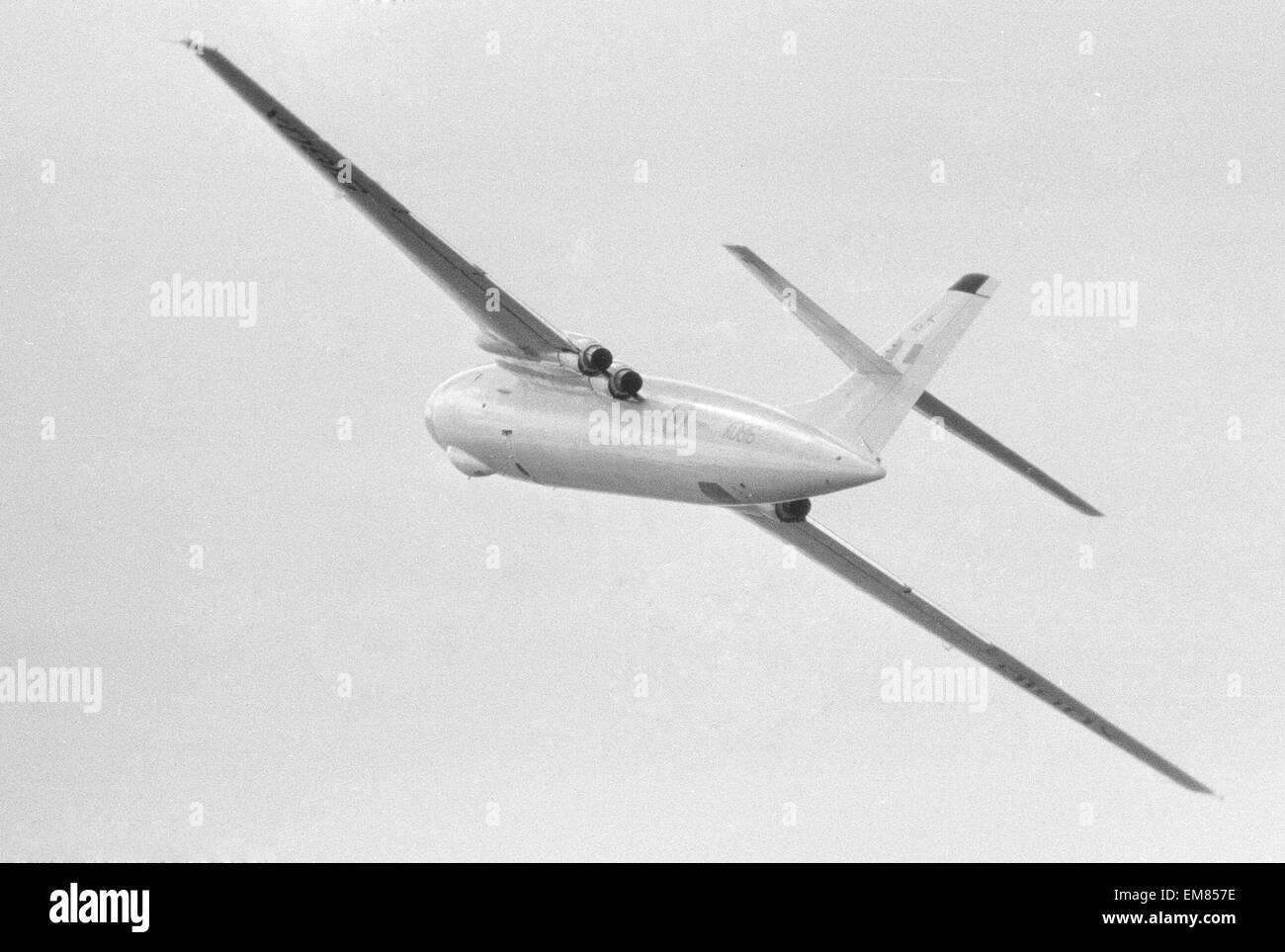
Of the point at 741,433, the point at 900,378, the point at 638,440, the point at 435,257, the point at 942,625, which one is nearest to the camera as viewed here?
the point at 741,433

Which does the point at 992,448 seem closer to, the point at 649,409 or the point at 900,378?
the point at 900,378

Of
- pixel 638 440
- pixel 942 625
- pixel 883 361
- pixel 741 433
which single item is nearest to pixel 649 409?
pixel 638 440

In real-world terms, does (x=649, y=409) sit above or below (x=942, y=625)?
above

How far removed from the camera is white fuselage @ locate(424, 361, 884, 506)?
57.7 meters

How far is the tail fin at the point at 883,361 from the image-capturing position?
6194 cm

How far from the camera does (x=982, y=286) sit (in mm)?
64062

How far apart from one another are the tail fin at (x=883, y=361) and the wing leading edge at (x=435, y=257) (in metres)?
A: 6.16

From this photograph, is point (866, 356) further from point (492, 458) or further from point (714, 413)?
point (492, 458)

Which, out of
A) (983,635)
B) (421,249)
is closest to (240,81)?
(421,249)

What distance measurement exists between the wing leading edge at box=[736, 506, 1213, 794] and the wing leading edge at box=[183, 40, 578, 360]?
825 cm

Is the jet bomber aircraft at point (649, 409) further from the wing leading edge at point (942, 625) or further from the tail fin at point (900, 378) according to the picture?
the wing leading edge at point (942, 625)

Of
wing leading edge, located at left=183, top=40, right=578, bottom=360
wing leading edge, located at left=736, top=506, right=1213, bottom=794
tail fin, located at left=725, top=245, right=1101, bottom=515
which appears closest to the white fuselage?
wing leading edge, located at left=183, top=40, right=578, bottom=360

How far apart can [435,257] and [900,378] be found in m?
12.1

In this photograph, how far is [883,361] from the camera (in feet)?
205
